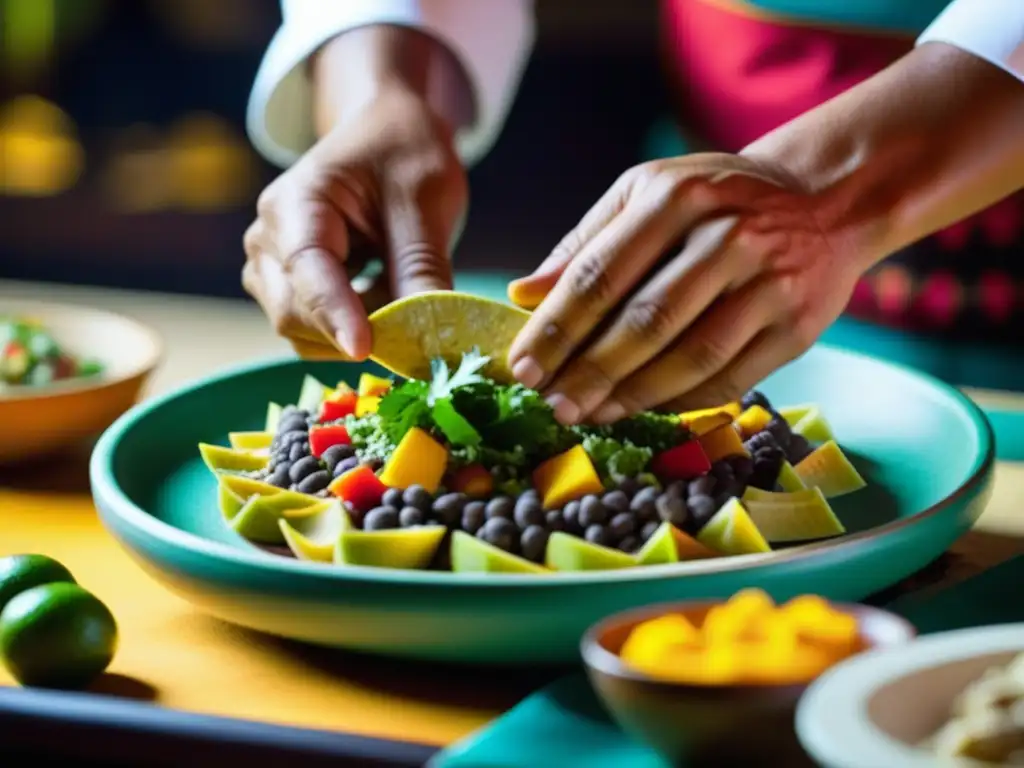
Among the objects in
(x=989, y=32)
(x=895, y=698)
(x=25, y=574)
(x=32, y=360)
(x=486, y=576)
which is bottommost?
(x=32, y=360)

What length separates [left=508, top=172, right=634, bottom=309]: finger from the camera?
4.50 feet

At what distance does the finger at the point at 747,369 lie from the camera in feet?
4.55

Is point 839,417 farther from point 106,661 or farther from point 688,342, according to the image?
point 106,661

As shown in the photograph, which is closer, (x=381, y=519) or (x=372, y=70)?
(x=381, y=519)

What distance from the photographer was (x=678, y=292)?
51.5 inches

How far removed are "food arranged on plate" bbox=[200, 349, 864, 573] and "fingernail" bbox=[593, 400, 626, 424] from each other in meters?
0.02

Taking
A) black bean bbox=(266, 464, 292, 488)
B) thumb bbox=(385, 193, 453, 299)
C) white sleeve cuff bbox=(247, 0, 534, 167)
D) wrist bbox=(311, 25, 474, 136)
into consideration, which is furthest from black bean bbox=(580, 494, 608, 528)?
white sleeve cuff bbox=(247, 0, 534, 167)

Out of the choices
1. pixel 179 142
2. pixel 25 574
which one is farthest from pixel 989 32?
pixel 179 142

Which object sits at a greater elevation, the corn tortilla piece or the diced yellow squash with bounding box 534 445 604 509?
the corn tortilla piece

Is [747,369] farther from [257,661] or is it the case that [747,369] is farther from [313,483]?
[257,661]

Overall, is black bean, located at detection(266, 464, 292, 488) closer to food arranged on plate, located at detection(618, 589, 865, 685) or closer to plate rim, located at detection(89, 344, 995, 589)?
plate rim, located at detection(89, 344, 995, 589)

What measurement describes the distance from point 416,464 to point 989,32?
729 mm

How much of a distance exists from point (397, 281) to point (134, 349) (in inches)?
20.4

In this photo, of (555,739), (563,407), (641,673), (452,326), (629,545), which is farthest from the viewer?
(452,326)
